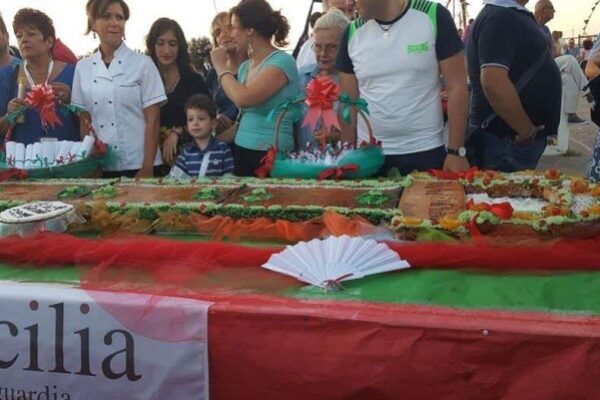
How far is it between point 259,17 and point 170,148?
0.83 metres

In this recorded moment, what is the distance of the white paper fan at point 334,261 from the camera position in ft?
4.81

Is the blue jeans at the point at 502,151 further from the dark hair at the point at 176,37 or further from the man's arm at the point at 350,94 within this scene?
the dark hair at the point at 176,37

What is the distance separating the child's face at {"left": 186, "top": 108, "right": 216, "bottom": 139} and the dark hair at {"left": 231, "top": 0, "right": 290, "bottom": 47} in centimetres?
44

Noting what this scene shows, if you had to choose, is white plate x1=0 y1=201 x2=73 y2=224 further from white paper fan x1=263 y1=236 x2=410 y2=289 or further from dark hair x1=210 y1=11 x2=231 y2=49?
dark hair x1=210 y1=11 x2=231 y2=49

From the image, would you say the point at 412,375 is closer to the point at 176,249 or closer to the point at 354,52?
the point at 176,249

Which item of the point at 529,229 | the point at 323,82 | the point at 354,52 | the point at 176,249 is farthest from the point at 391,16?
the point at 176,249

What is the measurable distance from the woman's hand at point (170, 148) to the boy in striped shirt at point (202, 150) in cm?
23

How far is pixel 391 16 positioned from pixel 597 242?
4.20 ft

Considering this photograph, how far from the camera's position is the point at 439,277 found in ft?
4.75

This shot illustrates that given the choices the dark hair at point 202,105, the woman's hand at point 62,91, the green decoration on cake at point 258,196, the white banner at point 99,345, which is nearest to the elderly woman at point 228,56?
the dark hair at point 202,105

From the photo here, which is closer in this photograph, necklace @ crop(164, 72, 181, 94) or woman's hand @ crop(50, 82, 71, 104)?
woman's hand @ crop(50, 82, 71, 104)

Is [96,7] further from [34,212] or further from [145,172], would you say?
[34,212]

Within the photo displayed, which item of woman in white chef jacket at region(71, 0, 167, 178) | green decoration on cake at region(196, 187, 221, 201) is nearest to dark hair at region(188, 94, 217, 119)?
woman in white chef jacket at region(71, 0, 167, 178)

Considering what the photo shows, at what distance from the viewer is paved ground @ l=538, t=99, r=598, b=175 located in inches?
269
